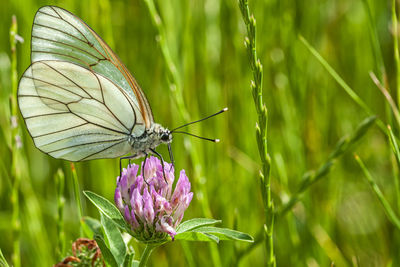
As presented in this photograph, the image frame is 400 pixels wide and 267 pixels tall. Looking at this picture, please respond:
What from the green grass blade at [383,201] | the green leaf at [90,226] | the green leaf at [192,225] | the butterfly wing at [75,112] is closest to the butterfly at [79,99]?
the butterfly wing at [75,112]

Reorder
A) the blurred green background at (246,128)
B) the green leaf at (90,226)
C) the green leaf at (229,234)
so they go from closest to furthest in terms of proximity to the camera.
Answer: the green leaf at (229,234), the green leaf at (90,226), the blurred green background at (246,128)

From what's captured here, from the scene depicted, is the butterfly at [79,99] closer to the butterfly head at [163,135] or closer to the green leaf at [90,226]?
the butterfly head at [163,135]

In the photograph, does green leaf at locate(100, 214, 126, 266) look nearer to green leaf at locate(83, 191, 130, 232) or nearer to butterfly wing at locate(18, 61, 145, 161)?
green leaf at locate(83, 191, 130, 232)

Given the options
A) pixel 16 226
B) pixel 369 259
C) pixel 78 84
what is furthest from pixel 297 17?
pixel 16 226

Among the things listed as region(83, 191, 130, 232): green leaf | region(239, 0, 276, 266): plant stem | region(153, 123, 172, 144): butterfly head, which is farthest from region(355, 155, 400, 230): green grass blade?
region(83, 191, 130, 232): green leaf

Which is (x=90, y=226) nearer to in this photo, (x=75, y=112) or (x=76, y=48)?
(x=75, y=112)
